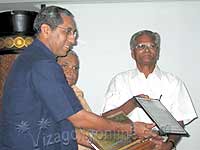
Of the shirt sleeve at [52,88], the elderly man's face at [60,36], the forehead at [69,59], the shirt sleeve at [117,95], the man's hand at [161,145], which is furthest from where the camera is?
the shirt sleeve at [117,95]

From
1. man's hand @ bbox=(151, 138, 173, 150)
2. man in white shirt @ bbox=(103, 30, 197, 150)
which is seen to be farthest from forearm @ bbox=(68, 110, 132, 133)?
man in white shirt @ bbox=(103, 30, 197, 150)

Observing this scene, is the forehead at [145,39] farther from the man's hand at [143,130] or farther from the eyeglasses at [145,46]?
the man's hand at [143,130]

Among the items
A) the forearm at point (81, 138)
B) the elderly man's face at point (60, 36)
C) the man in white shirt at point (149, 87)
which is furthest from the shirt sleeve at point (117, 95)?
the elderly man's face at point (60, 36)

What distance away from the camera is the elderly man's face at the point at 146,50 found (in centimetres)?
198

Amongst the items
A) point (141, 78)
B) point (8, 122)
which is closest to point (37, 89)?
point (8, 122)

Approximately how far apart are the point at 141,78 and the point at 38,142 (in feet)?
3.11

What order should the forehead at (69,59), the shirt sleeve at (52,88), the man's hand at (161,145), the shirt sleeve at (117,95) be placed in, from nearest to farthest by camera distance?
1. the shirt sleeve at (52,88)
2. the man's hand at (161,145)
3. the forehead at (69,59)
4. the shirt sleeve at (117,95)

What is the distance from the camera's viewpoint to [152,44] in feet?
6.53

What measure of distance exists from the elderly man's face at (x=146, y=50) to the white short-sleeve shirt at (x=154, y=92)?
0.11 m

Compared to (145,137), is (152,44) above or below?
above

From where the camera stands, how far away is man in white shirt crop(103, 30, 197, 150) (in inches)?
77.8

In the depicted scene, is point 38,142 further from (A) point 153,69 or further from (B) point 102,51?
(B) point 102,51

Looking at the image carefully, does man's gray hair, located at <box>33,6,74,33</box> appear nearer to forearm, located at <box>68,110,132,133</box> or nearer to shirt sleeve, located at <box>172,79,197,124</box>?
forearm, located at <box>68,110,132,133</box>

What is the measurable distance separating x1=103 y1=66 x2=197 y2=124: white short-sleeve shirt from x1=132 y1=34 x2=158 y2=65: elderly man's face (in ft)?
0.36
